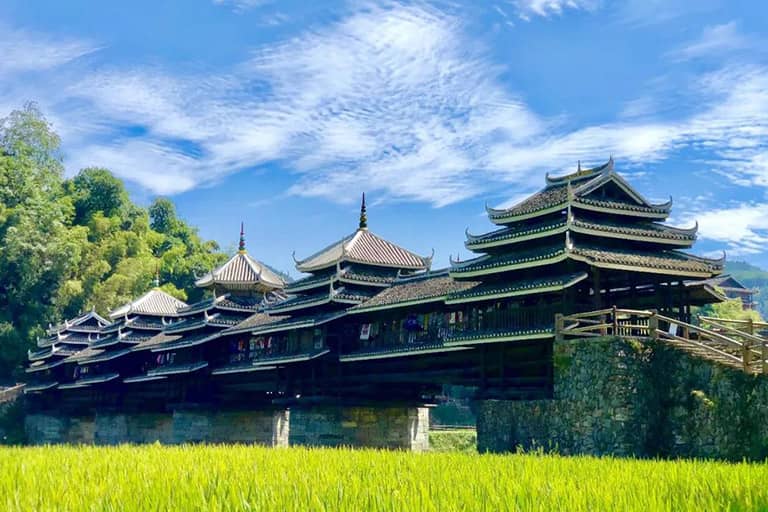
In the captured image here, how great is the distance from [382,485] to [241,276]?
2789cm

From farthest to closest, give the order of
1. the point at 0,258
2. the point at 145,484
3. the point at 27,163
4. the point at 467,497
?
1. the point at 27,163
2. the point at 0,258
3. the point at 145,484
4. the point at 467,497

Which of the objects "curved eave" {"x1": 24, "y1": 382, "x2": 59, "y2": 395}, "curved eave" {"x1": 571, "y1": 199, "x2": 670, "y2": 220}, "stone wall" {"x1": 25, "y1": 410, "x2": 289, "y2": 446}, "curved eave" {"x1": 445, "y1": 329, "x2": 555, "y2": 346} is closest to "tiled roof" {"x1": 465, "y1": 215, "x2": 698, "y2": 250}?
"curved eave" {"x1": 571, "y1": 199, "x2": 670, "y2": 220}

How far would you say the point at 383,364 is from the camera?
85.8ft

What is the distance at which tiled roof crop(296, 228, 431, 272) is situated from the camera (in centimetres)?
2884

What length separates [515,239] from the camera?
21031mm

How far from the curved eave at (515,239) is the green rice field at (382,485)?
717 cm

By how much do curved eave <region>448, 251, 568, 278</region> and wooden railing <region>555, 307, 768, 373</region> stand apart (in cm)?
131

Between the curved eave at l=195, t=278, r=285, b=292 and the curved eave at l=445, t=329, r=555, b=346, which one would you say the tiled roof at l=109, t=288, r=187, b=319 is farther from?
the curved eave at l=445, t=329, r=555, b=346

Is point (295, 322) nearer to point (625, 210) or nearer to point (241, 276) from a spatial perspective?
point (241, 276)

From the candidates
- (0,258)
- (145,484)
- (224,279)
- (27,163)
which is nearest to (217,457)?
(145,484)

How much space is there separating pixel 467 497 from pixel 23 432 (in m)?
45.7

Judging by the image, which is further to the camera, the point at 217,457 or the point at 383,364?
the point at 383,364

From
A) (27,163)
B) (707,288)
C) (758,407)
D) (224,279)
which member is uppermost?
(27,163)

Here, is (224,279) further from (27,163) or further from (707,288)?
(27,163)
